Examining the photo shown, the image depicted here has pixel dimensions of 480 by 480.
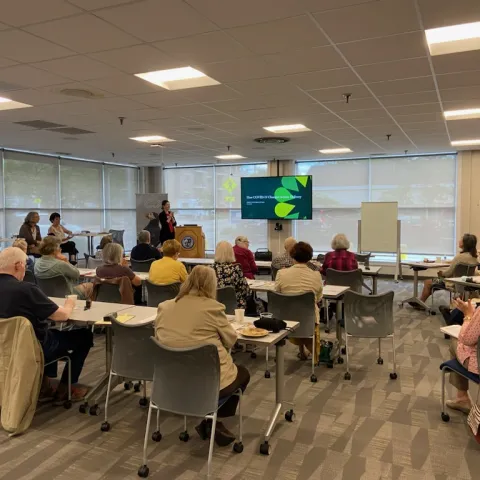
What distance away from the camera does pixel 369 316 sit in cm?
439

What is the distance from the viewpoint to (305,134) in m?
8.01

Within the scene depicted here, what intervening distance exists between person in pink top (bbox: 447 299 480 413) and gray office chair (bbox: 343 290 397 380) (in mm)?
763

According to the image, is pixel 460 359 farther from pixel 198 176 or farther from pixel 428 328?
pixel 198 176

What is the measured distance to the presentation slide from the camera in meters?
11.1

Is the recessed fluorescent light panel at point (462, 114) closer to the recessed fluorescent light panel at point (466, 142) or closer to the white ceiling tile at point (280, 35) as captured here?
the recessed fluorescent light panel at point (466, 142)

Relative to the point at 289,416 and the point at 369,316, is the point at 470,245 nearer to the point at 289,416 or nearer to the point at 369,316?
the point at 369,316

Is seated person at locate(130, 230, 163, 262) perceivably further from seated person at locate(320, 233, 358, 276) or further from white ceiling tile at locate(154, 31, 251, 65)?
white ceiling tile at locate(154, 31, 251, 65)

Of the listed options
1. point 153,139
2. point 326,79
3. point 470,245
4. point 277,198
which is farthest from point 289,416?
point 277,198

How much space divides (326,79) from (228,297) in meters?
2.46

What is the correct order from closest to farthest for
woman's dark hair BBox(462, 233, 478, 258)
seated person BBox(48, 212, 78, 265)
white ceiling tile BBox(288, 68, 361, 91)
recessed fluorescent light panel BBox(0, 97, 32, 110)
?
white ceiling tile BBox(288, 68, 361, 91)
recessed fluorescent light panel BBox(0, 97, 32, 110)
woman's dark hair BBox(462, 233, 478, 258)
seated person BBox(48, 212, 78, 265)

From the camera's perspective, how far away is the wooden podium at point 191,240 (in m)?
10.0

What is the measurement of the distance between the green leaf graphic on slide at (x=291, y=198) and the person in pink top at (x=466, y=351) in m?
7.66

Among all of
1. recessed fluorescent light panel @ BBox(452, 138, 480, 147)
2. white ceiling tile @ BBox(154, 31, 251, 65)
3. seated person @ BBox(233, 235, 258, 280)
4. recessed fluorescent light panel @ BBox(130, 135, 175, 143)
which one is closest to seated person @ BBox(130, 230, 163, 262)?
seated person @ BBox(233, 235, 258, 280)

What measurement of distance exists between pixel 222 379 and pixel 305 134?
6.01 m
